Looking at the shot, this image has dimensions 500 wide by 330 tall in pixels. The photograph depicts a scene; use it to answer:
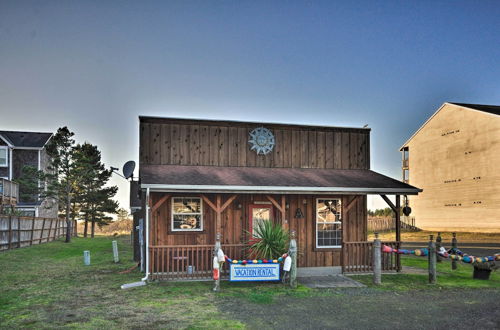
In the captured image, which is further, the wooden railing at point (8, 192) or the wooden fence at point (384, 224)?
the wooden fence at point (384, 224)

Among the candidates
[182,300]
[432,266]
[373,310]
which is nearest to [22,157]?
[182,300]

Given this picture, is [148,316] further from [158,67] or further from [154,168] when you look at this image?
[158,67]

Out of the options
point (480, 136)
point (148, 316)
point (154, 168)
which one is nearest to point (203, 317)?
point (148, 316)

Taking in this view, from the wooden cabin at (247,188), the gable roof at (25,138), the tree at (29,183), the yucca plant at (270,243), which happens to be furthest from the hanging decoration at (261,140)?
the gable roof at (25,138)

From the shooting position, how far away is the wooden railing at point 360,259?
578 inches

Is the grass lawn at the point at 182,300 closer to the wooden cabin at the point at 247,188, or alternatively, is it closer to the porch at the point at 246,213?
the porch at the point at 246,213

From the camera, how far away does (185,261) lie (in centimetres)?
1427

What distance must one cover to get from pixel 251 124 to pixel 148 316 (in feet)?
30.1

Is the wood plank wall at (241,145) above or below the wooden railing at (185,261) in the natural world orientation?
above

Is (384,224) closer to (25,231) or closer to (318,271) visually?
(318,271)

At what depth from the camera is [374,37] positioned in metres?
20.0

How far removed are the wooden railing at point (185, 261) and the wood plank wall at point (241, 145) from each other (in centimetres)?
348

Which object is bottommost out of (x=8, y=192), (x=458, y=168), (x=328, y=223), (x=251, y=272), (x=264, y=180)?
(x=251, y=272)

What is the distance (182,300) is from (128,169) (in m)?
7.37
